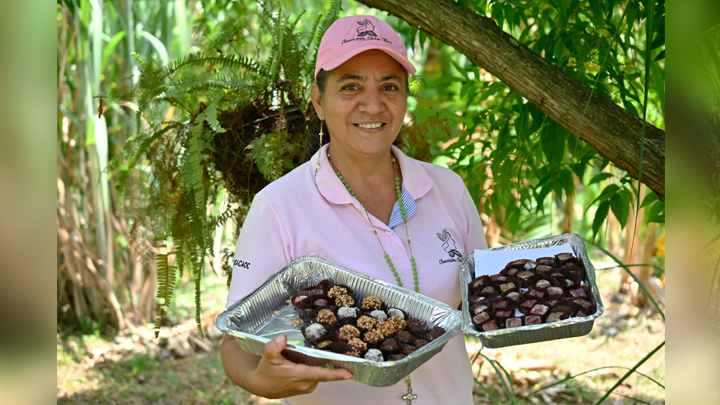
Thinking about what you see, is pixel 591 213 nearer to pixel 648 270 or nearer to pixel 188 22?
pixel 648 270

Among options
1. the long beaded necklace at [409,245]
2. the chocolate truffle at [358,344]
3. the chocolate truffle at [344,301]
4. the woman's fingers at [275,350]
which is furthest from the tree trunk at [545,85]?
the woman's fingers at [275,350]

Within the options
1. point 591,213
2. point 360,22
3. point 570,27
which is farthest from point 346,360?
point 591,213

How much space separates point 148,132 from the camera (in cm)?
231

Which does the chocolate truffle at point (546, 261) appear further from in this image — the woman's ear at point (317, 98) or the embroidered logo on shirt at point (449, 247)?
the woman's ear at point (317, 98)

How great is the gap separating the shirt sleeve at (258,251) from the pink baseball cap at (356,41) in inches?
14.3

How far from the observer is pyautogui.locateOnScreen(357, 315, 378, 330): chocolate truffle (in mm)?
1342

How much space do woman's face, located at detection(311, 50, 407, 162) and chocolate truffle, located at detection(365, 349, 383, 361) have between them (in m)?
0.54

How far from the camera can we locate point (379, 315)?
4.59 feet

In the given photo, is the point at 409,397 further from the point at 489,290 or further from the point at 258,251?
the point at 258,251

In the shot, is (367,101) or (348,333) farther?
(367,101)

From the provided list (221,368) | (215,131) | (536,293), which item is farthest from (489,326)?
(221,368)

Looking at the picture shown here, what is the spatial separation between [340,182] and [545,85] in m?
0.61

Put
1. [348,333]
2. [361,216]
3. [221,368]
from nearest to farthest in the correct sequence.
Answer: [348,333], [361,216], [221,368]

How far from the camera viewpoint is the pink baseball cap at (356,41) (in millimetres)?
1550
